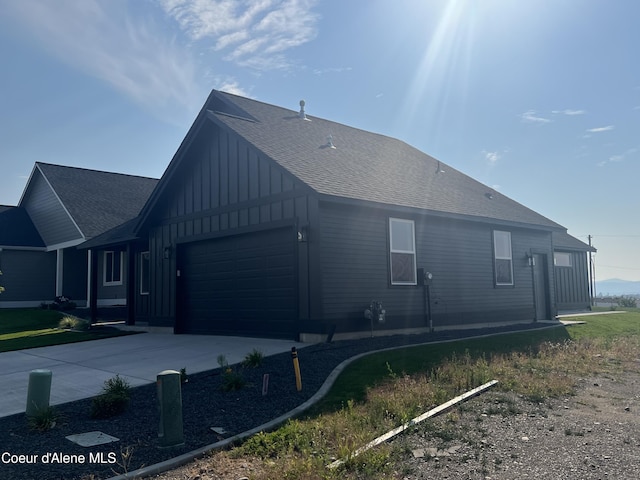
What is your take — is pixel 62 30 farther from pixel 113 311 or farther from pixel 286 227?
pixel 113 311

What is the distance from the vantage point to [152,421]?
272 inches

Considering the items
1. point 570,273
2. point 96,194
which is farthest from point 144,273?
point 570,273

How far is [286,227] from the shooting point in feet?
42.8

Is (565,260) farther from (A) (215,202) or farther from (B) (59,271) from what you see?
(B) (59,271)

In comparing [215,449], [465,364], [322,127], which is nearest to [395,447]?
[215,449]

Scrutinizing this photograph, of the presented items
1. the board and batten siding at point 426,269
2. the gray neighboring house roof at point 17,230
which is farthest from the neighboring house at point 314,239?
the gray neighboring house roof at point 17,230

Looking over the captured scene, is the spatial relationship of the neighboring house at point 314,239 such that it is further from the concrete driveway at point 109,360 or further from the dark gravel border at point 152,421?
the dark gravel border at point 152,421

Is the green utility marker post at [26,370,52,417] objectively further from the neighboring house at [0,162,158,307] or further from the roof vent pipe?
the neighboring house at [0,162,158,307]

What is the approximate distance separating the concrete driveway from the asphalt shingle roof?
4058mm

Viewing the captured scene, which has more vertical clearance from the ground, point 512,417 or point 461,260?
point 461,260

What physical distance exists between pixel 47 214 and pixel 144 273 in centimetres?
1111

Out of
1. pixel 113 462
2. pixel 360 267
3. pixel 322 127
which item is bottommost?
pixel 113 462

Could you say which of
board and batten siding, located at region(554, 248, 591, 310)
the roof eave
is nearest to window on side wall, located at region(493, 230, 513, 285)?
the roof eave

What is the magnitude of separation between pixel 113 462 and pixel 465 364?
5861 mm
